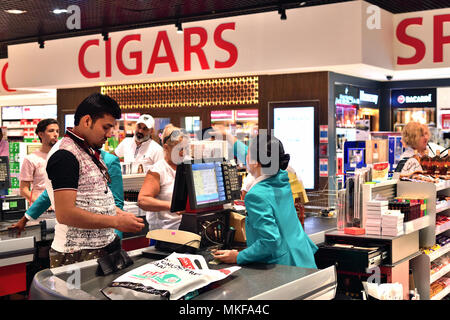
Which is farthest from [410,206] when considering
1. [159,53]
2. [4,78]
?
[4,78]

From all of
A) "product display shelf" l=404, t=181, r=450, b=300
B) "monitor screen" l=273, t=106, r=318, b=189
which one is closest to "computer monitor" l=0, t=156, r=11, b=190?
"product display shelf" l=404, t=181, r=450, b=300

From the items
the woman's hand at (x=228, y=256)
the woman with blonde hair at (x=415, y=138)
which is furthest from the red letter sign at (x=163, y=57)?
the woman's hand at (x=228, y=256)

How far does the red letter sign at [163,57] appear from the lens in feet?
30.6

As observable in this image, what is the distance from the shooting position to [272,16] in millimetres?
8352

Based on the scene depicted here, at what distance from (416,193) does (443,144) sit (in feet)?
16.9

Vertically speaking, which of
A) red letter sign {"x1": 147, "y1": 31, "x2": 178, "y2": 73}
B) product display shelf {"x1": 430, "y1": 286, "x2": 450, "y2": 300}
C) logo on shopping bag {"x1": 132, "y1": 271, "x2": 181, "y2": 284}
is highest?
red letter sign {"x1": 147, "y1": 31, "x2": 178, "y2": 73}

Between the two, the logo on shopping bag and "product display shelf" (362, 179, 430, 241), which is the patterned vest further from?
"product display shelf" (362, 179, 430, 241)

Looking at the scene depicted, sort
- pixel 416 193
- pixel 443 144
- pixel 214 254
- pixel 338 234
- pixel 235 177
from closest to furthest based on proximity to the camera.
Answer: pixel 214 254 < pixel 235 177 < pixel 338 234 < pixel 416 193 < pixel 443 144

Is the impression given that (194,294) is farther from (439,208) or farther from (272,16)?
(272,16)

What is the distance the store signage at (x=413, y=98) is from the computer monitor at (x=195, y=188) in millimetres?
7855

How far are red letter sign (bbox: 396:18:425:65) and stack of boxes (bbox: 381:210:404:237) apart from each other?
5.26m

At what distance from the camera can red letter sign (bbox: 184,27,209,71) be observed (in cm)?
898

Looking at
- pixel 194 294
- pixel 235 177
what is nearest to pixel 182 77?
pixel 235 177

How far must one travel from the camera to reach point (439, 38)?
27.3 ft
